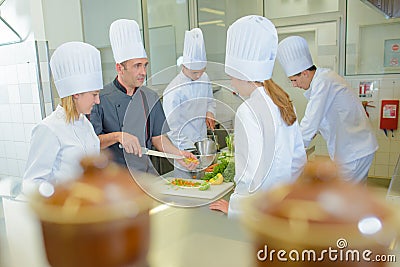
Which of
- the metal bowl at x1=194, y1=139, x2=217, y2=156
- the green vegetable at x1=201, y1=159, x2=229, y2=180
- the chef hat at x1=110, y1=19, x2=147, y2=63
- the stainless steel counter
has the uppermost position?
the chef hat at x1=110, y1=19, x2=147, y2=63

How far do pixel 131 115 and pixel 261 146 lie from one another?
0.16 meters

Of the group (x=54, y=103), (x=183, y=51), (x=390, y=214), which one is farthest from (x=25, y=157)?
(x=390, y=214)

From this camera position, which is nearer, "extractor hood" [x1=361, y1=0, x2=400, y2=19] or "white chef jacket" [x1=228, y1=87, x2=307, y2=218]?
"white chef jacket" [x1=228, y1=87, x2=307, y2=218]

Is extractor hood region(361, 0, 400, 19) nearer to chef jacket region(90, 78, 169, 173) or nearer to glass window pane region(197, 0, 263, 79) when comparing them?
glass window pane region(197, 0, 263, 79)

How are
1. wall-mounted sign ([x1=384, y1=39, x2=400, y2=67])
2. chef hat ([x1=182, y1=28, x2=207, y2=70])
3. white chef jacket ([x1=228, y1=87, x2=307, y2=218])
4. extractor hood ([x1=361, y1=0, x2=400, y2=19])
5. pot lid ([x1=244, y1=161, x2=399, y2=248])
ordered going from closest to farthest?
1. pot lid ([x1=244, y1=161, x2=399, y2=248])
2. white chef jacket ([x1=228, y1=87, x2=307, y2=218])
3. chef hat ([x1=182, y1=28, x2=207, y2=70])
4. extractor hood ([x1=361, y1=0, x2=400, y2=19])
5. wall-mounted sign ([x1=384, y1=39, x2=400, y2=67])

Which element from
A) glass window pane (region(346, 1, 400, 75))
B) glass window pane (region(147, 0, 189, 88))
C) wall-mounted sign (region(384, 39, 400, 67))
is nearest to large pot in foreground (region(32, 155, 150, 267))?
glass window pane (region(147, 0, 189, 88))

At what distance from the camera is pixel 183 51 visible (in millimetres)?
458

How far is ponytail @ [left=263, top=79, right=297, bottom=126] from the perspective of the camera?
0.32 meters

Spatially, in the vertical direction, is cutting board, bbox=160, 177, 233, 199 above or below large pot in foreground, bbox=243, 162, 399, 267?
below

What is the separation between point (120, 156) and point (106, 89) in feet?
0.26

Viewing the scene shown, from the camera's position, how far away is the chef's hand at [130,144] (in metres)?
0.35

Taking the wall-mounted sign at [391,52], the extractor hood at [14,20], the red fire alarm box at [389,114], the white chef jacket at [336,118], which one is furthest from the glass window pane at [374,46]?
the extractor hood at [14,20]

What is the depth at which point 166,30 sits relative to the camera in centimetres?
52

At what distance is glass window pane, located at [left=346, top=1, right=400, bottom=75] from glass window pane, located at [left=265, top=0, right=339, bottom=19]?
0.55 meters
